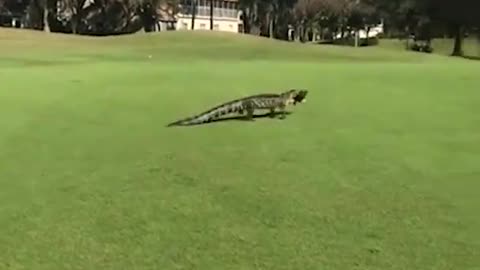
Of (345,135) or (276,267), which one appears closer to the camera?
(276,267)

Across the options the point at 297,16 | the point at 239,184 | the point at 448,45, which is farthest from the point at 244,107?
the point at 297,16

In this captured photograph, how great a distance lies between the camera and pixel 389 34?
259 ft

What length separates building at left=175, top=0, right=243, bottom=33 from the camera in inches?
3302

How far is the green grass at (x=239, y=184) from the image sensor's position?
19.3 feet

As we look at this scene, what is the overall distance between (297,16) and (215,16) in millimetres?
12272

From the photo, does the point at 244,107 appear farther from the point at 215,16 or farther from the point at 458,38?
the point at 215,16

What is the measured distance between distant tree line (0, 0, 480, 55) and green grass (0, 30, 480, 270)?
45.6m

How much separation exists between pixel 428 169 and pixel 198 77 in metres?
9.49

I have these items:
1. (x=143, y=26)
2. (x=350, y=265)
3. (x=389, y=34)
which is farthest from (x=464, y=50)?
(x=350, y=265)

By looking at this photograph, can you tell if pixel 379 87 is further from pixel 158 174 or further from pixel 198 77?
pixel 158 174

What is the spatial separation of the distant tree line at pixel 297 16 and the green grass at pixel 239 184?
150 ft

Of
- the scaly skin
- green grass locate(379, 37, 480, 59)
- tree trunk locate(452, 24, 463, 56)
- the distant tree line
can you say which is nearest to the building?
the distant tree line

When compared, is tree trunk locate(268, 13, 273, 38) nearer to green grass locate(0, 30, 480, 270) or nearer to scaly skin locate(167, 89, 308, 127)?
green grass locate(0, 30, 480, 270)

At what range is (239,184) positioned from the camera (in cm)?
739
